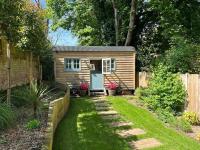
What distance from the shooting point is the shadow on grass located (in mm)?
8617

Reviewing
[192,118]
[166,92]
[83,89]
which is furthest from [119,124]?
[83,89]

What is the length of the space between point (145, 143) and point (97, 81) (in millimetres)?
12827

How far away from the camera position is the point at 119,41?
27.6 m

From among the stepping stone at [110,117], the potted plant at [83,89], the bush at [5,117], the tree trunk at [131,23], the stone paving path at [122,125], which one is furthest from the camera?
the tree trunk at [131,23]

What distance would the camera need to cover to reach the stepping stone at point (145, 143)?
869 centimetres

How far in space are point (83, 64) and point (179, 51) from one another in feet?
27.4

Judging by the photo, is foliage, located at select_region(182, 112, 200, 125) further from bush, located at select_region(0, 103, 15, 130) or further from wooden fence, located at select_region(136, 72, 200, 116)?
bush, located at select_region(0, 103, 15, 130)

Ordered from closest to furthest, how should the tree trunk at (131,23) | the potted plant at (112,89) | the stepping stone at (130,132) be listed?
the stepping stone at (130,132), the potted plant at (112,89), the tree trunk at (131,23)

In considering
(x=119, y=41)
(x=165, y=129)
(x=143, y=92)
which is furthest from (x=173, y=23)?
(x=165, y=129)

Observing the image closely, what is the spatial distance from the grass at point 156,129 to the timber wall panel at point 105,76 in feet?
20.8

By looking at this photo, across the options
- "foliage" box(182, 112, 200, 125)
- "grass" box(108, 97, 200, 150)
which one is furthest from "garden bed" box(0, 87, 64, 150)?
"foliage" box(182, 112, 200, 125)

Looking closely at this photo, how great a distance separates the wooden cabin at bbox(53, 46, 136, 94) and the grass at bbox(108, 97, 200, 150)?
20.7 feet

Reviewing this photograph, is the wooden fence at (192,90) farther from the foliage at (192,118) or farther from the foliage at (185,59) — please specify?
the foliage at (185,59)

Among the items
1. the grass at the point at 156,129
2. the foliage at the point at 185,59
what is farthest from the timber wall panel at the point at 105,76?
the foliage at the point at 185,59
